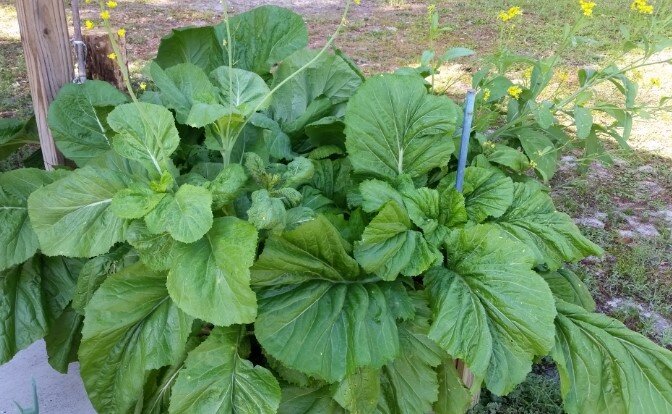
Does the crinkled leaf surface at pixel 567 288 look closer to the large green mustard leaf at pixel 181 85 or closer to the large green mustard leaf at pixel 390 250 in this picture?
the large green mustard leaf at pixel 390 250

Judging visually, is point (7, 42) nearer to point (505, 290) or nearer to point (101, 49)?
point (101, 49)

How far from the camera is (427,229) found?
7.00 feet

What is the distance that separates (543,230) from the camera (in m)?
2.27

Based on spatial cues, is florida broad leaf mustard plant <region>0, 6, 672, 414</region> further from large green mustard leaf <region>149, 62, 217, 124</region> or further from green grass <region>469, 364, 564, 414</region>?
green grass <region>469, 364, 564, 414</region>

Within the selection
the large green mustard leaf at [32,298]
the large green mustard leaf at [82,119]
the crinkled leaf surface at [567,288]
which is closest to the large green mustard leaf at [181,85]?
the large green mustard leaf at [82,119]

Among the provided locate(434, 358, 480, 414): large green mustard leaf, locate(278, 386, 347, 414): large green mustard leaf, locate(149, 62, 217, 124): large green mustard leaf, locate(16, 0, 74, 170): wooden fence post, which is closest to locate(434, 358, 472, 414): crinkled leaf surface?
locate(434, 358, 480, 414): large green mustard leaf

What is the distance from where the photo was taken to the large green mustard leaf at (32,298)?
228cm

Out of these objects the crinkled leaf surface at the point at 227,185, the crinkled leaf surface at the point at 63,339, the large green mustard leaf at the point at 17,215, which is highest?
the crinkled leaf surface at the point at 227,185

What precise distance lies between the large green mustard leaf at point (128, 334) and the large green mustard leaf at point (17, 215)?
403mm

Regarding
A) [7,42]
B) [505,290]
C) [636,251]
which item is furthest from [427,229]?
[7,42]

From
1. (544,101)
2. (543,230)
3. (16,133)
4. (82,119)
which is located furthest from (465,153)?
(16,133)

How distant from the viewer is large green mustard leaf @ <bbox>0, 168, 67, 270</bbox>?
2.20m

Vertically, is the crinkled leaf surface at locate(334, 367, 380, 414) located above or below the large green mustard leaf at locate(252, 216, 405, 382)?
below

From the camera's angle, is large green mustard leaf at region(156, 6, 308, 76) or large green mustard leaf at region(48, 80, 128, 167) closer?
large green mustard leaf at region(48, 80, 128, 167)
